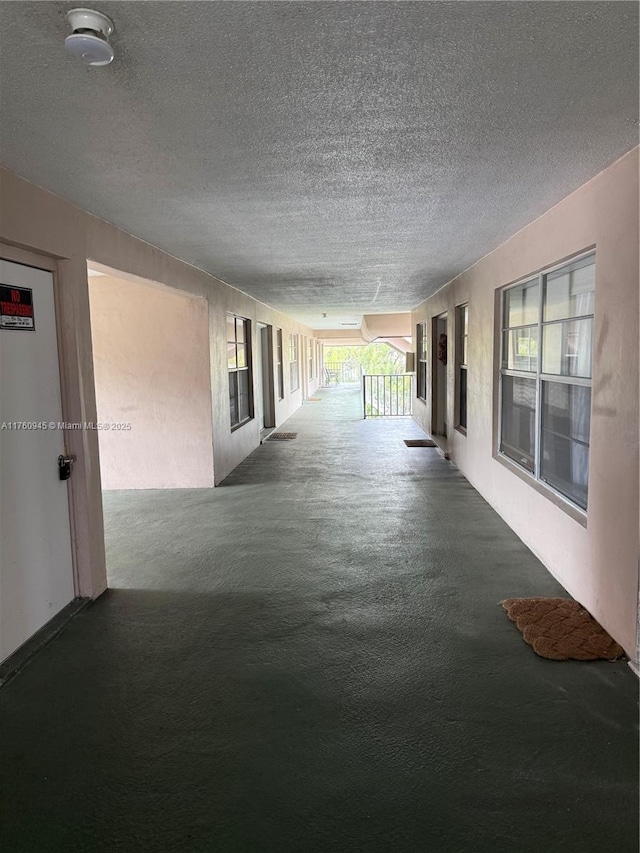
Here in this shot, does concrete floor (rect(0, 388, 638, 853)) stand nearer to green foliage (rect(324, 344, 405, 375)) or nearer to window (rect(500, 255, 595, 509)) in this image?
window (rect(500, 255, 595, 509))

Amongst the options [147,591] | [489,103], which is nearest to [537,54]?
[489,103]

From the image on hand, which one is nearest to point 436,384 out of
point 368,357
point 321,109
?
point 321,109

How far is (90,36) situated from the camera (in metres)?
1.47

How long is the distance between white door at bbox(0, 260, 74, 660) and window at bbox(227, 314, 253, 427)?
3.98m

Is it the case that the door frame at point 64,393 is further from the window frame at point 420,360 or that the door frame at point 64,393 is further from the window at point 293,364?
the window at point 293,364

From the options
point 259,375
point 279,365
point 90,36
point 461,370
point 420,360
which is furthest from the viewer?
point 279,365

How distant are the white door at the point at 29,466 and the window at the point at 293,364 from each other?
34.2 feet

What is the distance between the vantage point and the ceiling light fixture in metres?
1.42

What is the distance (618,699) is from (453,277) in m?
5.34

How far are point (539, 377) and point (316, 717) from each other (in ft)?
9.12

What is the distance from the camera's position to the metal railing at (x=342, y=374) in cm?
3160

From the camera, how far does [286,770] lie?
1.95m

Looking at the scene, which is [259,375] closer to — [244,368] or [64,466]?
[244,368]

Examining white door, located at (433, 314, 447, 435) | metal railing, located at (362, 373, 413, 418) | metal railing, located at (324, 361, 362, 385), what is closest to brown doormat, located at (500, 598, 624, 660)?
white door, located at (433, 314, 447, 435)
